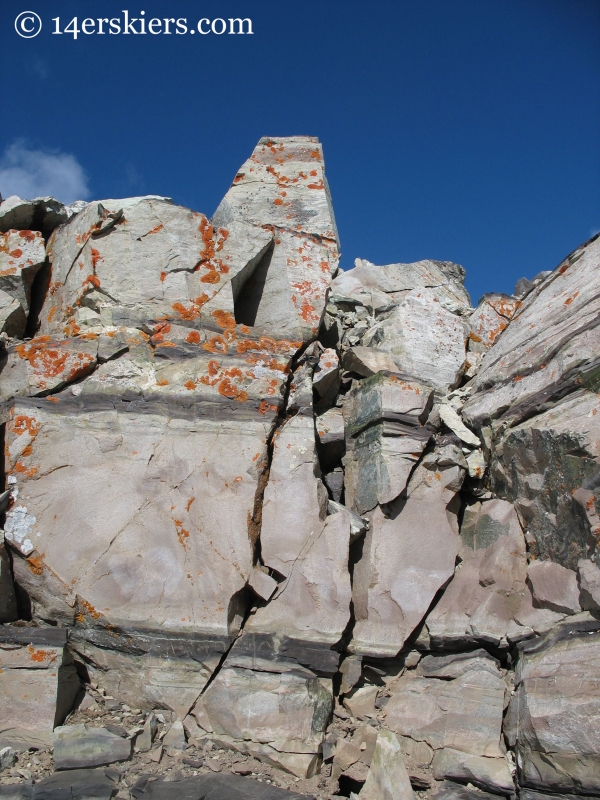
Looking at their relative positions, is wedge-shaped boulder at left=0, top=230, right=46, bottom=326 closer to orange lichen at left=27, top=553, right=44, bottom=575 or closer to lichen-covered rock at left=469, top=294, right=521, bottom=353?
orange lichen at left=27, top=553, right=44, bottom=575

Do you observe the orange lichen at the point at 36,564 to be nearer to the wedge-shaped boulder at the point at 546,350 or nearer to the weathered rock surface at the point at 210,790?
the weathered rock surface at the point at 210,790

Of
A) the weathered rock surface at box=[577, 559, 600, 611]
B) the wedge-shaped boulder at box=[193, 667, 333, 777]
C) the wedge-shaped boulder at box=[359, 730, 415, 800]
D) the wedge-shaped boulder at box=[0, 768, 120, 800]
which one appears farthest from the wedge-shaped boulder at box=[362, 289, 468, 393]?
the wedge-shaped boulder at box=[0, 768, 120, 800]

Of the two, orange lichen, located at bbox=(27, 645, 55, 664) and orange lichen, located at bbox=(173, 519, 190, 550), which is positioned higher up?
orange lichen, located at bbox=(173, 519, 190, 550)

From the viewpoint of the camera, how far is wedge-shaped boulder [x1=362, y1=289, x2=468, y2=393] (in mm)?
7922

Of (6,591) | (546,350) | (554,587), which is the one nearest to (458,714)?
(554,587)

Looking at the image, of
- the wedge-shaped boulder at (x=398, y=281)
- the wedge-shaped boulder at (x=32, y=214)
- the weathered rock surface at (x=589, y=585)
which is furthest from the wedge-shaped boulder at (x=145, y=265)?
the weathered rock surface at (x=589, y=585)

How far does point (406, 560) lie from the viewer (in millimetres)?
6281

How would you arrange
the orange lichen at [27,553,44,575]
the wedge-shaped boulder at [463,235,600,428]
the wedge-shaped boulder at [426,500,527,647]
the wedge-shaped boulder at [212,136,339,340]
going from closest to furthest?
the orange lichen at [27,553,44,575], the wedge-shaped boulder at [426,500,527,647], the wedge-shaped boulder at [463,235,600,428], the wedge-shaped boulder at [212,136,339,340]

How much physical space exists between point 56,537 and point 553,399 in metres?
4.74

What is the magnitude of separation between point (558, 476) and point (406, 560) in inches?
61.9

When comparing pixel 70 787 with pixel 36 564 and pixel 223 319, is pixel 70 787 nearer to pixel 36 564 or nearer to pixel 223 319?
pixel 36 564

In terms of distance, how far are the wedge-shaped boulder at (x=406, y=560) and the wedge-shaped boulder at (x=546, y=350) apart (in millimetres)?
936

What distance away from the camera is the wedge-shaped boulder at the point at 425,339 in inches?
312

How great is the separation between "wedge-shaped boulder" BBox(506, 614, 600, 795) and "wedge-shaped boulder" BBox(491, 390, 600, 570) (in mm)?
717
